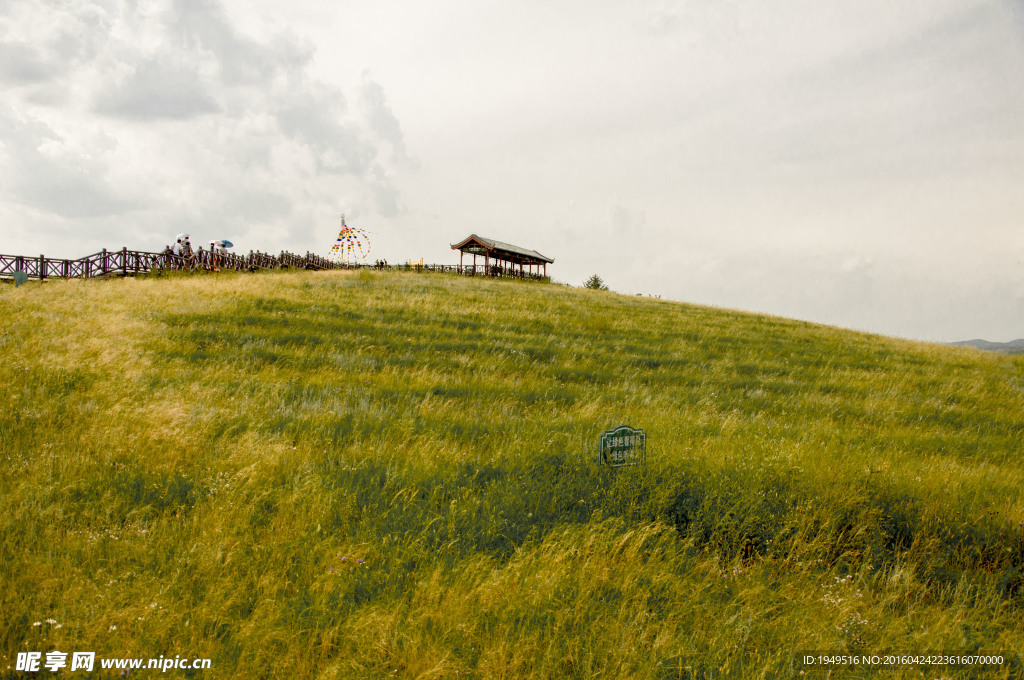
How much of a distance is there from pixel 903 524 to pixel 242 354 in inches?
432

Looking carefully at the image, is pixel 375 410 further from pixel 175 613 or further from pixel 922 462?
pixel 922 462

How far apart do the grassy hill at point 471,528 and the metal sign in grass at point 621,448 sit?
161mm

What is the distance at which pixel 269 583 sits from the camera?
11.3 ft

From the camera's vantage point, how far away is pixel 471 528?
4.12 metres

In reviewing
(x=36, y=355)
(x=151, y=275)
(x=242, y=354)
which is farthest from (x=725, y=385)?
(x=151, y=275)

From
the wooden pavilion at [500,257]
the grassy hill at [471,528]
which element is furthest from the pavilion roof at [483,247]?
the grassy hill at [471,528]

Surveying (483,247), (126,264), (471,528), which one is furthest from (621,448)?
(483,247)

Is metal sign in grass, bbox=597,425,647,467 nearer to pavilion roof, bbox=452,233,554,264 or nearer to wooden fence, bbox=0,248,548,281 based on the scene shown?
wooden fence, bbox=0,248,548,281

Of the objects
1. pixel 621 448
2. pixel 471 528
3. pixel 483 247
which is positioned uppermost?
pixel 483 247

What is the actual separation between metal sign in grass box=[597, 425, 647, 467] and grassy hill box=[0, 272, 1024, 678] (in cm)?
16

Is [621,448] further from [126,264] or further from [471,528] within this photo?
[126,264]

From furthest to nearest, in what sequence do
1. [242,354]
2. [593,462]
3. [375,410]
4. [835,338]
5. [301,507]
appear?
1. [835,338]
2. [242,354]
3. [375,410]
4. [593,462]
5. [301,507]

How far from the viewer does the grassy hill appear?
308 centimetres

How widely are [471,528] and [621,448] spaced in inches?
74.5
